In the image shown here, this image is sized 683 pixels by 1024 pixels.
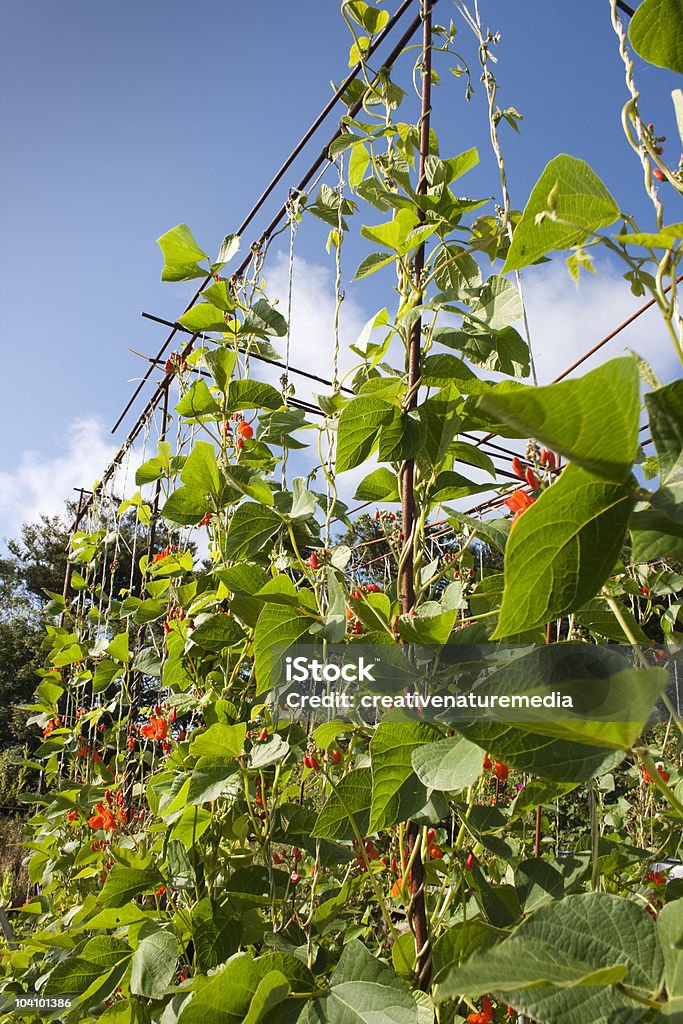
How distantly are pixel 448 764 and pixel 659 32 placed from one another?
475 millimetres

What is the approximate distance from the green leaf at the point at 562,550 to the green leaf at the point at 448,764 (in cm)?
16

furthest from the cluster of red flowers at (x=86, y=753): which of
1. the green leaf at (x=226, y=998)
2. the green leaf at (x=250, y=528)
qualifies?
the green leaf at (x=226, y=998)

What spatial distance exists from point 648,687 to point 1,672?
1478 cm

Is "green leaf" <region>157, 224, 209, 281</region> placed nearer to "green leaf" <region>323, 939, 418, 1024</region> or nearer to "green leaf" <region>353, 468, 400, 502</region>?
"green leaf" <region>353, 468, 400, 502</region>

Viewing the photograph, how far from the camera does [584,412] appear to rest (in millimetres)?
260

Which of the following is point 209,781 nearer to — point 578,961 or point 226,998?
point 226,998

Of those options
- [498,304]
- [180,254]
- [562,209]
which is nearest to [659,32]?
[562,209]

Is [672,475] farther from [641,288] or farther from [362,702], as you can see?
[362,702]

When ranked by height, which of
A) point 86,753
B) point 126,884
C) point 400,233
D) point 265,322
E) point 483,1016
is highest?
point 265,322

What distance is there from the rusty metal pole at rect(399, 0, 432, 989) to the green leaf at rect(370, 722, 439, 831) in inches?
7.6

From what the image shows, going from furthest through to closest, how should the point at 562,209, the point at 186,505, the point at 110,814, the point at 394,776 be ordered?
the point at 110,814, the point at 186,505, the point at 394,776, the point at 562,209

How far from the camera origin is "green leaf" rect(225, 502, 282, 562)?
0.92 m

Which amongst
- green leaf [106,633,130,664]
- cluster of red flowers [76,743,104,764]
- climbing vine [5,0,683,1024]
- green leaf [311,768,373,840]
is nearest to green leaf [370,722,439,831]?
climbing vine [5,0,683,1024]

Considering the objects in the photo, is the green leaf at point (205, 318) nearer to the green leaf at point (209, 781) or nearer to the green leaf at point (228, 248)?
the green leaf at point (228, 248)
